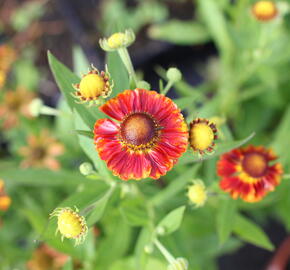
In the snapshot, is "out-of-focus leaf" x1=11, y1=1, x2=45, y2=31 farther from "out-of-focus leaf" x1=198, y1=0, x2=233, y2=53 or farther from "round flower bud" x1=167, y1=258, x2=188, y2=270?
"round flower bud" x1=167, y1=258, x2=188, y2=270

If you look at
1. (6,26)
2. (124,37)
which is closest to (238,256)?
(124,37)

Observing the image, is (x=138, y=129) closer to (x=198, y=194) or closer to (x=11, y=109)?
(x=198, y=194)

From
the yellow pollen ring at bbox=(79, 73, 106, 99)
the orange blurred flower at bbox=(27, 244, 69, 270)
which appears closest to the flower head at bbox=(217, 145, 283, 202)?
the yellow pollen ring at bbox=(79, 73, 106, 99)

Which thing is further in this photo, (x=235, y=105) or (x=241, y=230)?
(x=235, y=105)

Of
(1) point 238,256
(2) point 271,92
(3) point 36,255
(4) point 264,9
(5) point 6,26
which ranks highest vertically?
(4) point 264,9

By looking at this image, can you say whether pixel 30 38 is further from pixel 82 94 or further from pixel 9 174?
pixel 82 94

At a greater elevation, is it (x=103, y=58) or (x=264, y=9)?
(x=264, y=9)
